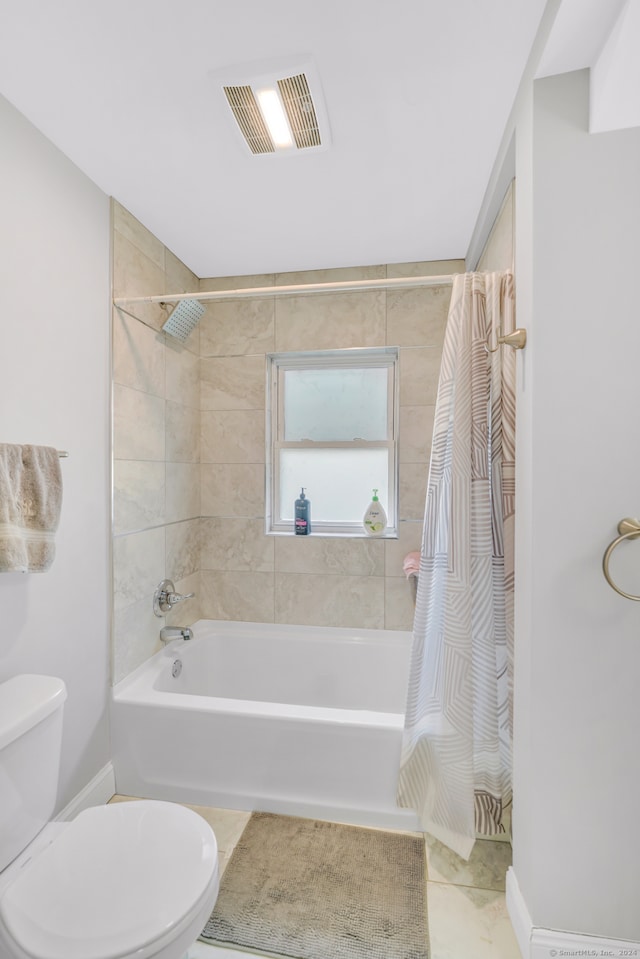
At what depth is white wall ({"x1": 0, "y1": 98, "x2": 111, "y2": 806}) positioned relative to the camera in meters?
1.42

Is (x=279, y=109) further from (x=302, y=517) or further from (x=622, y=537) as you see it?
(x=302, y=517)

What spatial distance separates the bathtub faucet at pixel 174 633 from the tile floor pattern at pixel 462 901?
2.39 feet

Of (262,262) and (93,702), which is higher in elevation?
(262,262)

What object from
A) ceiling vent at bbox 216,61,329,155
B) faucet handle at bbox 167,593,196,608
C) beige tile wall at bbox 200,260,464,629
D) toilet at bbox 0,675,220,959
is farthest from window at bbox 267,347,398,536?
toilet at bbox 0,675,220,959

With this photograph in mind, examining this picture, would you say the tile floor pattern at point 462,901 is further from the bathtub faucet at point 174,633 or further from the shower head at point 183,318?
the shower head at point 183,318

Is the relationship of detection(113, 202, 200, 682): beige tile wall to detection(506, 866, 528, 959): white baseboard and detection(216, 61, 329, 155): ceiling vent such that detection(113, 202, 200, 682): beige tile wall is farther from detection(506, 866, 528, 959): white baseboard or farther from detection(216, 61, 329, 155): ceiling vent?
detection(506, 866, 528, 959): white baseboard

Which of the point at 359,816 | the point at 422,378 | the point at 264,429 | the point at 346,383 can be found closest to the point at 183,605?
the point at 264,429

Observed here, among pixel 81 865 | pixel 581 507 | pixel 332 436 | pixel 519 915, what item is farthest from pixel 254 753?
pixel 332 436

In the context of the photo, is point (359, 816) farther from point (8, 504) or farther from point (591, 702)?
point (8, 504)

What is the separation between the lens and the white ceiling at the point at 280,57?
112cm

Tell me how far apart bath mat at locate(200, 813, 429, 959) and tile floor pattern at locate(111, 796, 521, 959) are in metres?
0.03

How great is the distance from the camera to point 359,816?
1729 mm

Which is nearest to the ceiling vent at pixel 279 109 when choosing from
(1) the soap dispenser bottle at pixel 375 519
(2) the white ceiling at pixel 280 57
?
(2) the white ceiling at pixel 280 57

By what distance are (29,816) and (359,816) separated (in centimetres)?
109
